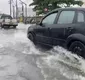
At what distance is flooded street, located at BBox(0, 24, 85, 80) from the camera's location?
7.14 metres

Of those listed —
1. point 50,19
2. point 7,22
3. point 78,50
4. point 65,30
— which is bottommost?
point 7,22

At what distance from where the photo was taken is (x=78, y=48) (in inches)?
336

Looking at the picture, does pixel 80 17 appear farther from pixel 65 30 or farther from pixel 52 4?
pixel 52 4

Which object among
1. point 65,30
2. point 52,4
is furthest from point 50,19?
point 52,4

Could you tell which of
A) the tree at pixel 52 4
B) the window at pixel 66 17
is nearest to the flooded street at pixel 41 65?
the window at pixel 66 17

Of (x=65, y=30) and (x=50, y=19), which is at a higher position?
(x=50, y=19)

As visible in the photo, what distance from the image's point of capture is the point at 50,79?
22.3 ft

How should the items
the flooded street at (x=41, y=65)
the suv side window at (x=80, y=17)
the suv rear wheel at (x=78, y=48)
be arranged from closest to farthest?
the flooded street at (x=41, y=65), the suv rear wheel at (x=78, y=48), the suv side window at (x=80, y=17)

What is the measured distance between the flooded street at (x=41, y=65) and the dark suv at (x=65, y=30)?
10.9 inches

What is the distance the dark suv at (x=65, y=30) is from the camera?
334 inches

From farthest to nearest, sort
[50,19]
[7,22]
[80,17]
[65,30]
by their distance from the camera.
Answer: [7,22], [50,19], [65,30], [80,17]

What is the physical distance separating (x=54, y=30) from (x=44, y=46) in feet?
4.10

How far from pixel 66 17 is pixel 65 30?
0.60 metres

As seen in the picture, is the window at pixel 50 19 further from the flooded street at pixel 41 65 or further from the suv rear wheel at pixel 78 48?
the suv rear wheel at pixel 78 48
